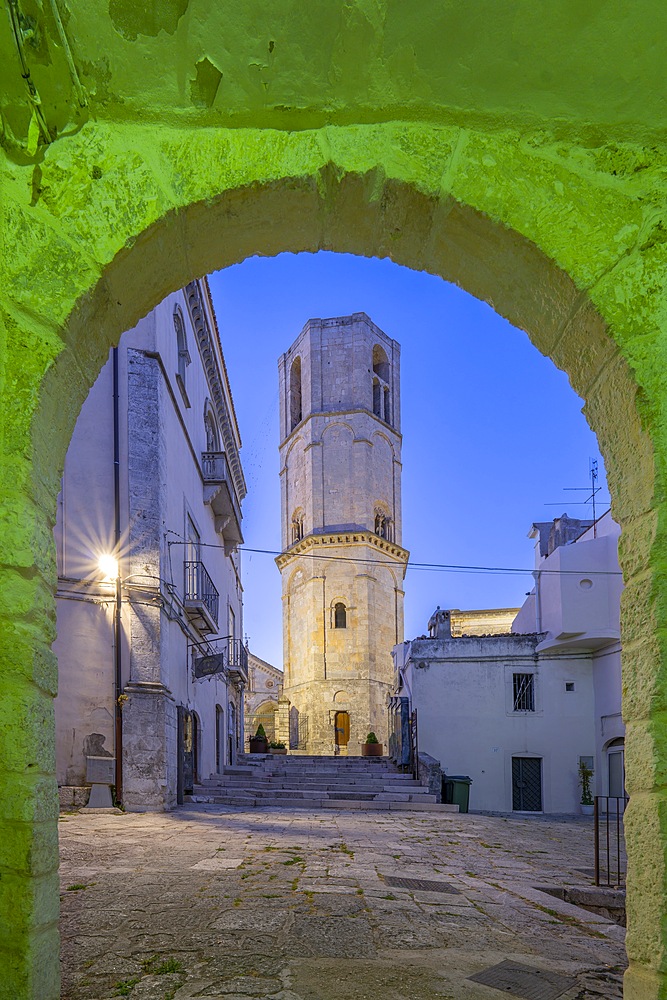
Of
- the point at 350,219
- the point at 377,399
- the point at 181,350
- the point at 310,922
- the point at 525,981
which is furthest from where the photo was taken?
the point at 377,399

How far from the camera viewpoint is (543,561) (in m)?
25.3

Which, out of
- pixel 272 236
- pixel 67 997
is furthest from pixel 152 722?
pixel 272 236

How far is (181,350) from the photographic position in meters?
17.6

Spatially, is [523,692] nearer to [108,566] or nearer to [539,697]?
[539,697]

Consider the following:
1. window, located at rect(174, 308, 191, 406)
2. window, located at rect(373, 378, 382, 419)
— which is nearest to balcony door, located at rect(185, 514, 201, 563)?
window, located at rect(174, 308, 191, 406)

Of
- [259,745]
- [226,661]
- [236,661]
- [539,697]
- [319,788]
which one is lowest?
[259,745]

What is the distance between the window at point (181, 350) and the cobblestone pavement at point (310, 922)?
32.9ft

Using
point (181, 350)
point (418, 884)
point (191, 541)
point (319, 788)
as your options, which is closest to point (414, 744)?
point (319, 788)

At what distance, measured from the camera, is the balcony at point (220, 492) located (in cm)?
2063

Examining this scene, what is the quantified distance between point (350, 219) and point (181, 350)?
1525 centimetres

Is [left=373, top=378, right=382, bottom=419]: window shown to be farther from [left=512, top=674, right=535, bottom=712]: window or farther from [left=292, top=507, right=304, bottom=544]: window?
[left=512, top=674, right=535, bottom=712]: window

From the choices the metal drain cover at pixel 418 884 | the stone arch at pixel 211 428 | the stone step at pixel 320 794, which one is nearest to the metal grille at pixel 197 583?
the stone step at pixel 320 794

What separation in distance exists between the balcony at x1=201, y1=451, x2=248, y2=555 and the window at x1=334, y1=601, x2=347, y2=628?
39.1ft

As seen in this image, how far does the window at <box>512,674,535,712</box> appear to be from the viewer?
22.5m
